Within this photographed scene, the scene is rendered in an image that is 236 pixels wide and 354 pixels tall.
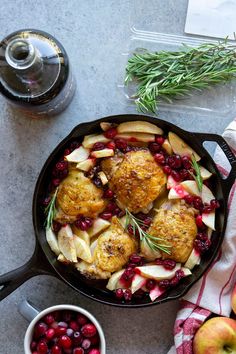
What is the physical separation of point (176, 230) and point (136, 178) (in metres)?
0.20

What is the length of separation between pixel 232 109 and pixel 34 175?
0.69 meters

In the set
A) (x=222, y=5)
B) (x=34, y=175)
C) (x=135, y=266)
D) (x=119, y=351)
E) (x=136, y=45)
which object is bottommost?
(x=119, y=351)

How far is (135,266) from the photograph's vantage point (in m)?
1.75

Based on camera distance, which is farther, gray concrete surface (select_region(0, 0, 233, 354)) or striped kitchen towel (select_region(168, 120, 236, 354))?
gray concrete surface (select_region(0, 0, 233, 354))

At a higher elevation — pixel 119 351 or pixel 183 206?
pixel 183 206

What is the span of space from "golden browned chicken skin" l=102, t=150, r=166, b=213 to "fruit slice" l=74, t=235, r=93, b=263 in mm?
178

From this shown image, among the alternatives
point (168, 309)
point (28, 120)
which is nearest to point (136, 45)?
point (28, 120)

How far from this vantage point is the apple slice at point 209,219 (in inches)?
67.9

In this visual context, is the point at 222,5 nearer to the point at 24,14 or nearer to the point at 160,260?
the point at 24,14

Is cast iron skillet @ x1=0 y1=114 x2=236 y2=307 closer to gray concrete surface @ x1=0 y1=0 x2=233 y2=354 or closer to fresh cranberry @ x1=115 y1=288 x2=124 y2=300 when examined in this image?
fresh cranberry @ x1=115 y1=288 x2=124 y2=300

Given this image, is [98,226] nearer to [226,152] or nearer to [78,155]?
[78,155]

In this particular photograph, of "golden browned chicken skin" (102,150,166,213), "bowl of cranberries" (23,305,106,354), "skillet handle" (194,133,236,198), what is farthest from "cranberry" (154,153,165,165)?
"bowl of cranberries" (23,305,106,354)

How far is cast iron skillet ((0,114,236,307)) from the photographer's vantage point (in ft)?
5.56

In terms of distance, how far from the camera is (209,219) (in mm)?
1729
